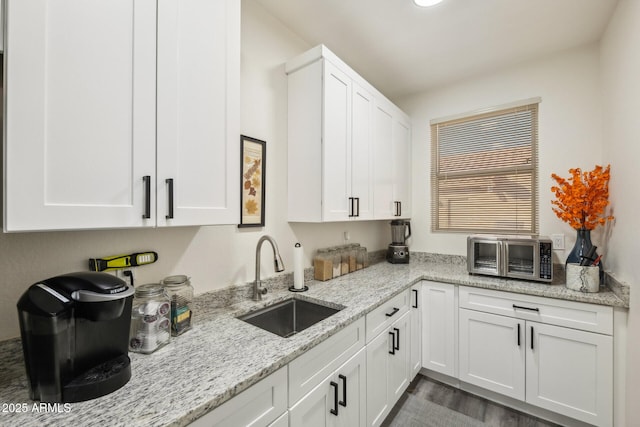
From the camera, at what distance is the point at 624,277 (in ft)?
5.34

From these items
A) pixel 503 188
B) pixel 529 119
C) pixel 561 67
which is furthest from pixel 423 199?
pixel 561 67

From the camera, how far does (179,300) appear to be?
1.21 m

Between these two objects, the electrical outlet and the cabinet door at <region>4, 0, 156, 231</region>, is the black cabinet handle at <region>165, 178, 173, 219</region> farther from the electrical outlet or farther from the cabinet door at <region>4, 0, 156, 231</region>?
the electrical outlet

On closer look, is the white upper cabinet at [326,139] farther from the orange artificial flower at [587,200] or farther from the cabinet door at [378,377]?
the orange artificial flower at [587,200]

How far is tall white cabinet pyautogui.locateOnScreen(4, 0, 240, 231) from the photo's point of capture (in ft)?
2.31

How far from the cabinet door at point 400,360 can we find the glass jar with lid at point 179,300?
49.0 inches

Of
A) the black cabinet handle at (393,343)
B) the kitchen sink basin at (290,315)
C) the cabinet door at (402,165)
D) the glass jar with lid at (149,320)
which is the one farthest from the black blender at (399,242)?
the glass jar with lid at (149,320)

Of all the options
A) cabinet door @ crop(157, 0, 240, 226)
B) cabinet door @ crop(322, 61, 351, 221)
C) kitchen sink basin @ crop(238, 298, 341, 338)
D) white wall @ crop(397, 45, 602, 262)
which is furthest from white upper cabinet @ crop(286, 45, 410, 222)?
white wall @ crop(397, 45, 602, 262)

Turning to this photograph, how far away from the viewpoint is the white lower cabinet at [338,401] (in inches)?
43.7

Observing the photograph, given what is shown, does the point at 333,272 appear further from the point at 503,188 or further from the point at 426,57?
the point at 426,57

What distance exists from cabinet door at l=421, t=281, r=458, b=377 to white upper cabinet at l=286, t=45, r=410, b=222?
0.86 meters

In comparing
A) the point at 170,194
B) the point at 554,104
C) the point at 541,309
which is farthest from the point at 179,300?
the point at 554,104

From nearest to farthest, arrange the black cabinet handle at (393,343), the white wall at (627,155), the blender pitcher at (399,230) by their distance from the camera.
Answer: the white wall at (627,155)
the black cabinet handle at (393,343)
the blender pitcher at (399,230)

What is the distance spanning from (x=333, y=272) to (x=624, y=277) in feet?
5.78
